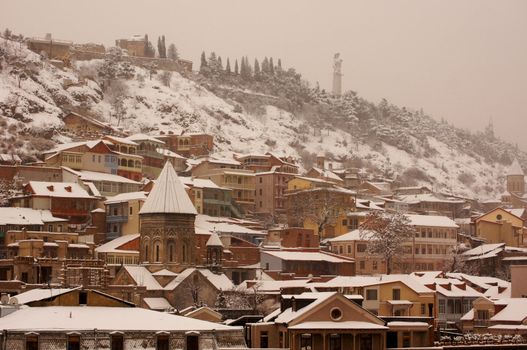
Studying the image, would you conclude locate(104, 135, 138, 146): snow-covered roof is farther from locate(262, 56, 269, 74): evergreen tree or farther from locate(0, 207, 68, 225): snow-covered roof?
locate(262, 56, 269, 74): evergreen tree

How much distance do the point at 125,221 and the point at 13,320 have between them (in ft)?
138

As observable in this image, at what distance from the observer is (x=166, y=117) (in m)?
121

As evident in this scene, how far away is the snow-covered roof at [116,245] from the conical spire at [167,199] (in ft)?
12.1

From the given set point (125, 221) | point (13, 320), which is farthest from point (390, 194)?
point (13, 320)

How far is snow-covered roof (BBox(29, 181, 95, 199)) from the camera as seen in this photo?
7962cm

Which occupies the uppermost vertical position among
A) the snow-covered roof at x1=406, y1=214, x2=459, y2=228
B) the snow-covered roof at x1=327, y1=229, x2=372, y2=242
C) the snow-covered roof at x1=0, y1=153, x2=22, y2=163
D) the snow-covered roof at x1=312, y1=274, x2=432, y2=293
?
the snow-covered roof at x1=0, y1=153, x2=22, y2=163

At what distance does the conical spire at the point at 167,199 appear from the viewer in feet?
236

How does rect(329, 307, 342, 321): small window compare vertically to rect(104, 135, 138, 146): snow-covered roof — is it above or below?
below

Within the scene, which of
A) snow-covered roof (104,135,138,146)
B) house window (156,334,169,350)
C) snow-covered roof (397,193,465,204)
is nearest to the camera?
house window (156,334,169,350)

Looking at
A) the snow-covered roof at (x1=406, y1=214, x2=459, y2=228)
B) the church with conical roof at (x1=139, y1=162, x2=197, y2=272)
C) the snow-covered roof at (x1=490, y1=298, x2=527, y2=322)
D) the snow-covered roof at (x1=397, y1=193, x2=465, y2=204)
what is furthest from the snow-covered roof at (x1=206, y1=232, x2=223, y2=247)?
the snow-covered roof at (x1=397, y1=193, x2=465, y2=204)

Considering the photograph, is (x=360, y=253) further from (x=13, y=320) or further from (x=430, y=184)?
(x=430, y=184)

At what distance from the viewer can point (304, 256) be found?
78250 millimetres

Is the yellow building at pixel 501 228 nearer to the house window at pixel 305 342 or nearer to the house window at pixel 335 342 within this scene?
the house window at pixel 335 342

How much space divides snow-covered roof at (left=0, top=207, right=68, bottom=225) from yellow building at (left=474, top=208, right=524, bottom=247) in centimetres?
3578
